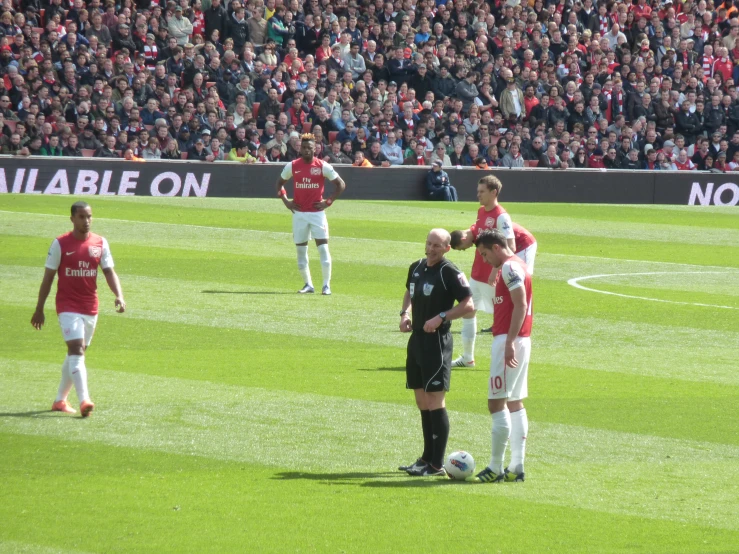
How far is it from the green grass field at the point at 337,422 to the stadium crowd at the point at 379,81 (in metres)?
10.1

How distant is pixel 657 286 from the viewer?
68.8ft

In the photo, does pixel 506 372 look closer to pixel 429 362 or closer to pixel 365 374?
pixel 429 362

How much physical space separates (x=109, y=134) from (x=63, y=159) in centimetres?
192

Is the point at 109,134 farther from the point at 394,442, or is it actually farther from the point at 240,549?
the point at 240,549

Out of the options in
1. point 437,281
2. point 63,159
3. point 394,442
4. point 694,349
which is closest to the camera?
point 437,281

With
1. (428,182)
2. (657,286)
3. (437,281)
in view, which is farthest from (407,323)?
(428,182)

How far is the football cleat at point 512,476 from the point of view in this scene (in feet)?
29.8

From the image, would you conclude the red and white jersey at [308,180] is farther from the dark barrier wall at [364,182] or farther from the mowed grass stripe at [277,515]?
the dark barrier wall at [364,182]

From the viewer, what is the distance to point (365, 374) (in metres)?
13.0

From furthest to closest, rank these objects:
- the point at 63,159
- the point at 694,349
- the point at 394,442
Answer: the point at 63,159 < the point at 694,349 < the point at 394,442

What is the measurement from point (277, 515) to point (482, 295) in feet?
20.9

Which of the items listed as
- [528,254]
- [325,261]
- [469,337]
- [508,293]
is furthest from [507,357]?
[325,261]

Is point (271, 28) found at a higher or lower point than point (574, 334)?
higher

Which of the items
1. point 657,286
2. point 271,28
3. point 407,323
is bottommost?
point 657,286
